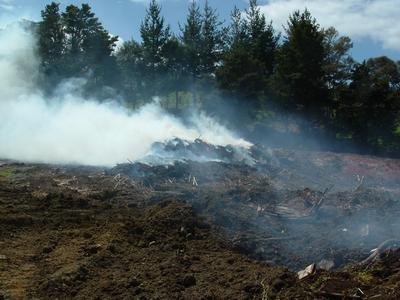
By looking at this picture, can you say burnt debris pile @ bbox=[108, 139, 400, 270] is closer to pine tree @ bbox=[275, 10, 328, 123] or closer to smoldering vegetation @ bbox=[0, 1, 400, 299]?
smoldering vegetation @ bbox=[0, 1, 400, 299]

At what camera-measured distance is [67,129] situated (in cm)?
2412

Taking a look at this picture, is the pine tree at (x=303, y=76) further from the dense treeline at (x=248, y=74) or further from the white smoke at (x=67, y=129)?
the white smoke at (x=67, y=129)

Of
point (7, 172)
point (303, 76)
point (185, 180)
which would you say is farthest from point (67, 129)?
point (303, 76)

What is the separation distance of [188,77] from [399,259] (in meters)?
38.0

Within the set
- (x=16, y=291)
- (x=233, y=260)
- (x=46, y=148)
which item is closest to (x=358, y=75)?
(x=46, y=148)

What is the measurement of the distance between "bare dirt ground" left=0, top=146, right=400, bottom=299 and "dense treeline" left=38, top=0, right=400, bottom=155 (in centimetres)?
1563

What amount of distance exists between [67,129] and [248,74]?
579 inches

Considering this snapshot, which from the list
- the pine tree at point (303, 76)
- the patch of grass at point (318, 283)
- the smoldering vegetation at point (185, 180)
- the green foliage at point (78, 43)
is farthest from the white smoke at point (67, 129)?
the patch of grass at point (318, 283)

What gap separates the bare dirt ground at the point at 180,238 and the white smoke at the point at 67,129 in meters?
3.51

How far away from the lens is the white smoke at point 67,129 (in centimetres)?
2183

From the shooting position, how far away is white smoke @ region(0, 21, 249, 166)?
21828 millimetres

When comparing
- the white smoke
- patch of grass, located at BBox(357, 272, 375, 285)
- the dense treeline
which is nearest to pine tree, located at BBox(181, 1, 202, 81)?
the dense treeline

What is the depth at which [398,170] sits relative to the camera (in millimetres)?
25016

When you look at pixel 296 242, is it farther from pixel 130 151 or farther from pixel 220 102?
pixel 220 102
